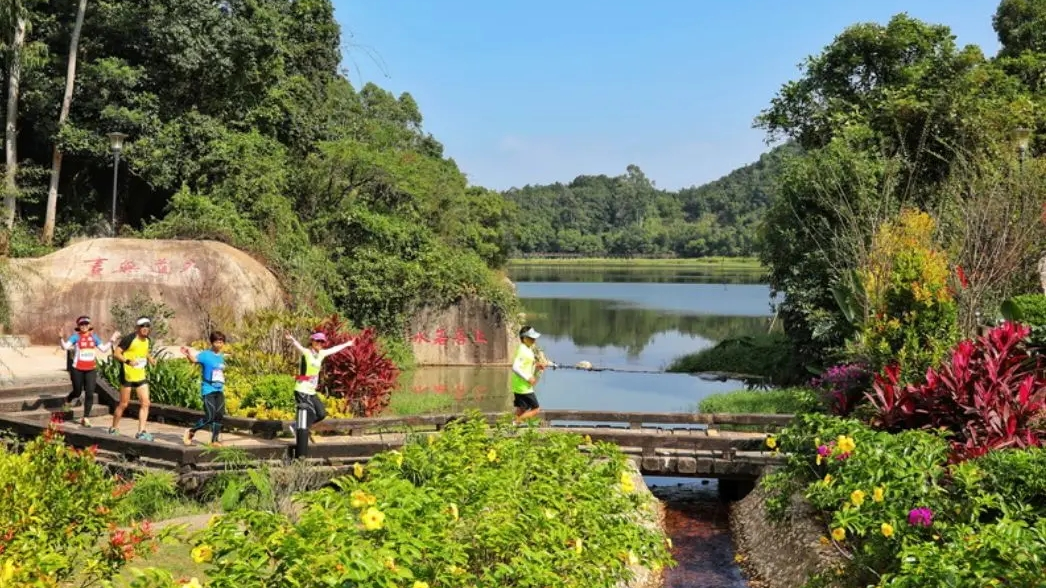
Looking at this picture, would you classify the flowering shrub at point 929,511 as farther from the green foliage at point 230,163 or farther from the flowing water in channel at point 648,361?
the green foliage at point 230,163

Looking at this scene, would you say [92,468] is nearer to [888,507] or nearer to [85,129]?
[888,507]

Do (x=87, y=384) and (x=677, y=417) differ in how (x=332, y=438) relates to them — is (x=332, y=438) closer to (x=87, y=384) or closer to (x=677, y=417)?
(x=87, y=384)

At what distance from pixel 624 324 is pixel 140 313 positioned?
30.3m

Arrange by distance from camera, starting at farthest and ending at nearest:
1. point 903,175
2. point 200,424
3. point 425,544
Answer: point 903,175 < point 200,424 < point 425,544

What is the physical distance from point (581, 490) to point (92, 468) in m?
3.00

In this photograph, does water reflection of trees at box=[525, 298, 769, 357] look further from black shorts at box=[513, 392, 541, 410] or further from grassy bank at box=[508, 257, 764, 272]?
grassy bank at box=[508, 257, 764, 272]

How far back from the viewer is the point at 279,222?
24531mm

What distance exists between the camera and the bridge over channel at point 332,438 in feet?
31.6

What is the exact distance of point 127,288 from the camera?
64.8 ft

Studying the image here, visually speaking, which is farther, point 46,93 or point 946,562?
point 46,93

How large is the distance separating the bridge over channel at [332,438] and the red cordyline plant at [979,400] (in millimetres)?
2355

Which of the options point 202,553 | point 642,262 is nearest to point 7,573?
point 202,553

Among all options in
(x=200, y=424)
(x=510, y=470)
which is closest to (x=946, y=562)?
(x=510, y=470)

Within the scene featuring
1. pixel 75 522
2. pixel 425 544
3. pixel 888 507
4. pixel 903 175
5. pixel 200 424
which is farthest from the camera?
pixel 903 175
